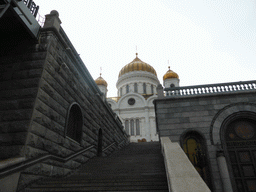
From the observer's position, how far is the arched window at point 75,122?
8.69 m

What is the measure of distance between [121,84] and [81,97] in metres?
29.4

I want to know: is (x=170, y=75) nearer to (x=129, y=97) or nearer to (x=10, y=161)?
(x=129, y=97)

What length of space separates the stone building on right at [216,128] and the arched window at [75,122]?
4.77 metres

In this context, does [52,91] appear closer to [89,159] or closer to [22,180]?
[22,180]

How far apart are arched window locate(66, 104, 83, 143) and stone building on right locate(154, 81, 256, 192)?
15.7 ft

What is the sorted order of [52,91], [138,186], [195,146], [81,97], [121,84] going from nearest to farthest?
A: [138,186] → [52,91] → [81,97] → [195,146] → [121,84]

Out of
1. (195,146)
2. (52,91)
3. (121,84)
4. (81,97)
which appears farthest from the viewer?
(121,84)

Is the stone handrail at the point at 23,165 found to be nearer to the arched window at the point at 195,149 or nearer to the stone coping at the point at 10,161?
the stone coping at the point at 10,161

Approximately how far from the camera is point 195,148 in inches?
425

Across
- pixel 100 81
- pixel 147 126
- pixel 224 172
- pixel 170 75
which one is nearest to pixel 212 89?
pixel 224 172

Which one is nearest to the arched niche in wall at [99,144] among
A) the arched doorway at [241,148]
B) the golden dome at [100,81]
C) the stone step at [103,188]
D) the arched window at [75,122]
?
the arched window at [75,122]

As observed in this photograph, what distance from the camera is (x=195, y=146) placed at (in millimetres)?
10875

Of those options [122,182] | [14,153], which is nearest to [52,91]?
[14,153]

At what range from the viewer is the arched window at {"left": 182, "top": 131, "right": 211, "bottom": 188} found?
10.0 meters
